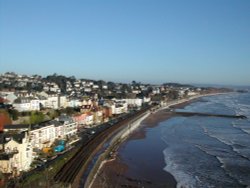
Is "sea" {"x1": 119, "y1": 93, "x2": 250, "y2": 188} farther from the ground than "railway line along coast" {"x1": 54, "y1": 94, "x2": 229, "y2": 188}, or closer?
Result: closer

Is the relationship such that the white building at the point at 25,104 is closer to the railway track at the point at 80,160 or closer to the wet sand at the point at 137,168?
the railway track at the point at 80,160

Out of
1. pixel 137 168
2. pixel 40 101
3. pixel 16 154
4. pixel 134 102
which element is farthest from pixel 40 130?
pixel 134 102

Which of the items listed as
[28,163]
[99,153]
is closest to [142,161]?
[99,153]

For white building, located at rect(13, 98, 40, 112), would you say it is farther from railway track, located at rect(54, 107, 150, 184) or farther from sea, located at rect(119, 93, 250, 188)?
sea, located at rect(119, 93, 250, 188)

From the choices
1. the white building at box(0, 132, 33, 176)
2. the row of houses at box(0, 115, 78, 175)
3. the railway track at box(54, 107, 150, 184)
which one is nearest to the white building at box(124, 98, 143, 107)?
the row of houses at box(0, 115, 78, 175)

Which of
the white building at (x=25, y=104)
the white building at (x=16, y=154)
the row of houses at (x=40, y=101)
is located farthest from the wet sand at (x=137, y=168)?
the row of houses at (x=40, y=101)

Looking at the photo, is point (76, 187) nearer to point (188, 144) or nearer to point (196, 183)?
point (196, 183)

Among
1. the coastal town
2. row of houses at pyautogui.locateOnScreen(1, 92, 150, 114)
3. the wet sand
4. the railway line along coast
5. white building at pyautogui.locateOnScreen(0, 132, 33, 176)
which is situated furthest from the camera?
row of houses at pyautogui.locateOnScreen(1, 92, 150, 114)
